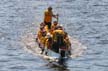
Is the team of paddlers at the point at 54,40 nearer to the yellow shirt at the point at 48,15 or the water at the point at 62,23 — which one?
the water at the point at 62,23

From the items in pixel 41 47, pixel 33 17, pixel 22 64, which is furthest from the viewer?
pixel 33 17

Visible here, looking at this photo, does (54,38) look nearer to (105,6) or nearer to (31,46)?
(31,46)

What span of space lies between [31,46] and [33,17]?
1353 cm

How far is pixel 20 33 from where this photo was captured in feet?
171

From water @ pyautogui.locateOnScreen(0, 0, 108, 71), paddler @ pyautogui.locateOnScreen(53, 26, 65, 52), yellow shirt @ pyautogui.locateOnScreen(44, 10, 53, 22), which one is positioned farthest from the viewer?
yellow shirt @ pyautogui.locateOnScreen(44, 10, 53, 22)

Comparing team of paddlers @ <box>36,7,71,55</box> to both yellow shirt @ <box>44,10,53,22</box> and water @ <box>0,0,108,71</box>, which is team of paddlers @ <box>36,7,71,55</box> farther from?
yellow shirt @ <box>44,10,53,22</box>

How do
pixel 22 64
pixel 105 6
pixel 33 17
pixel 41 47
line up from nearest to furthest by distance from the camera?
pixel 22 64 < pixel 41 47 < pixel 33 17 < pixel 105 6

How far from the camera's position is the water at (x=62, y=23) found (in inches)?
1662

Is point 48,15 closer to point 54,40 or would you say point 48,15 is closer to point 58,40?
point 54,40

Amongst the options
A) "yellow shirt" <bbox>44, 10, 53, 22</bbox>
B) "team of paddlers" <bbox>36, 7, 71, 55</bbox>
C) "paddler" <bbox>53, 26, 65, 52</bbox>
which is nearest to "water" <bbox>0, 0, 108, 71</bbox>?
"team of paddlers" <bbox>36, 7, 71, 55</bbox>

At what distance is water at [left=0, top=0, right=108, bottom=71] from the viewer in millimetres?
42219

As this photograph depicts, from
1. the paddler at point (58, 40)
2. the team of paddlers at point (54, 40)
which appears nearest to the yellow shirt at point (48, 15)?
the team of paddlers at point (54, 40)

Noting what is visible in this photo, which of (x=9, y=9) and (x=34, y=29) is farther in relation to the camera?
(x=9, y=9)

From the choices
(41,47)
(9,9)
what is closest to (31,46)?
(41,47)
